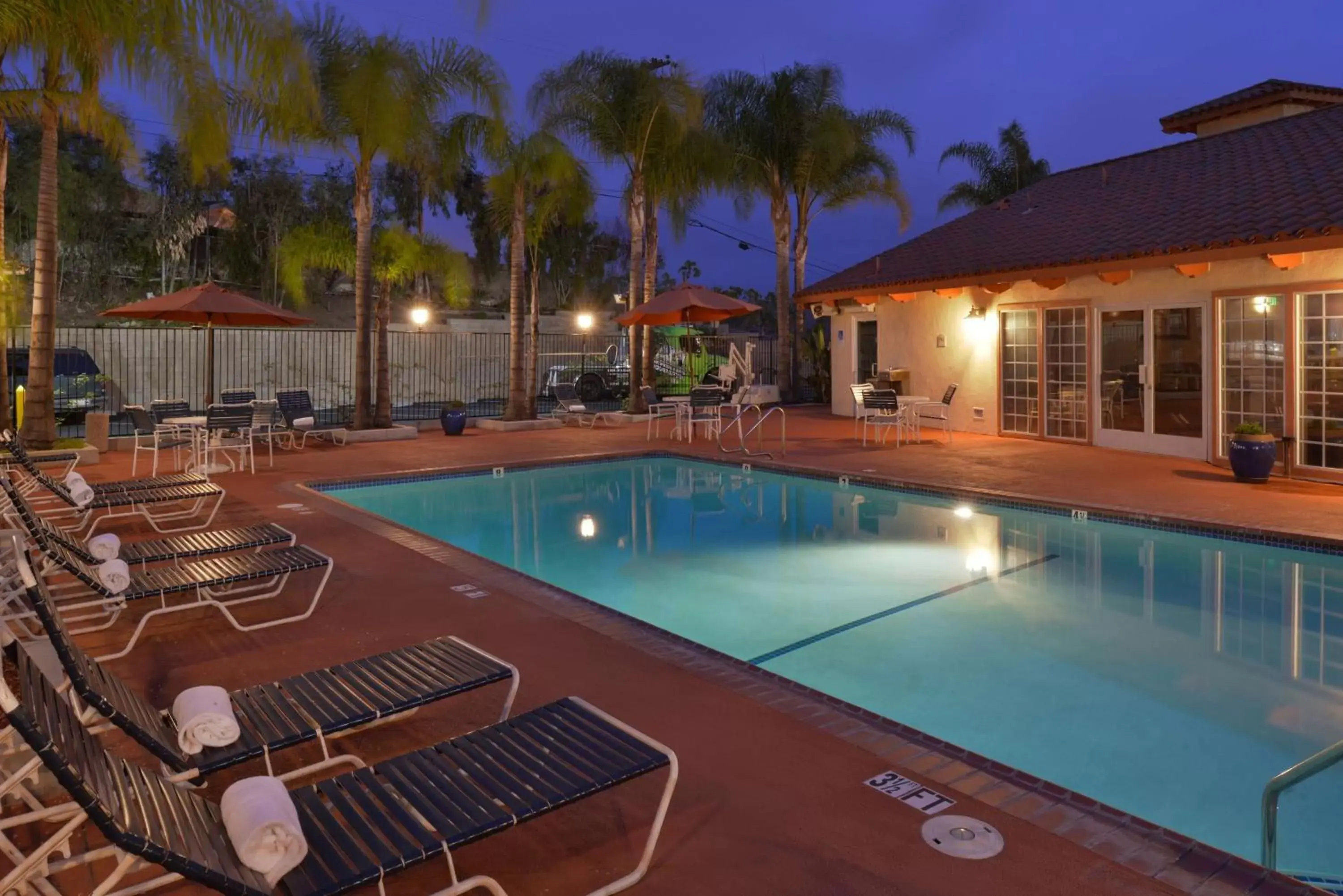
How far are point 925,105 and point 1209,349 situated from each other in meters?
174

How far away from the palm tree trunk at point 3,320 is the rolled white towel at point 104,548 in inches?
312

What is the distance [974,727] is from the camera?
4.69 metres

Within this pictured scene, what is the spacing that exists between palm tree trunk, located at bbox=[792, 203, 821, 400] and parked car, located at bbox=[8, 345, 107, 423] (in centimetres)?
1530

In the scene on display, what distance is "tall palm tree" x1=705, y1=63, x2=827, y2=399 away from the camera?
23.0 metres

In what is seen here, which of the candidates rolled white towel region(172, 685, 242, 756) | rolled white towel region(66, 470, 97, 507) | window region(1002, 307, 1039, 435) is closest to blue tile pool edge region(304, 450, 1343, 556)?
rolled white towel region(66, 470, 97, 507)

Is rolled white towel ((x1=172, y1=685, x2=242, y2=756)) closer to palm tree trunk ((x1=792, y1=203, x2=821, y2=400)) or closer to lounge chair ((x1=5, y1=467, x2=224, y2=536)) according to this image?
lounge chair ((x1=5, y1=467, x2=224, y2=536))

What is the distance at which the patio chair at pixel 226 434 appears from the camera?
1155 cm

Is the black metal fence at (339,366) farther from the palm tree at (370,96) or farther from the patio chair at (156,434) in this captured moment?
the patio chair at (156,434)

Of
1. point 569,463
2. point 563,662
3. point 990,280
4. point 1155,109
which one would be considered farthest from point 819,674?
point 1155,109

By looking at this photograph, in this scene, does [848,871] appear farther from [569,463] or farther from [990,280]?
[990,280]

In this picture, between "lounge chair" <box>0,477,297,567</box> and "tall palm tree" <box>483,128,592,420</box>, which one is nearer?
"lounge chair" <box>0,477,297,567</box>

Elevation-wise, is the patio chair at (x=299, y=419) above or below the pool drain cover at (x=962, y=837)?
above

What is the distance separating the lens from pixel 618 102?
18391 millimetres

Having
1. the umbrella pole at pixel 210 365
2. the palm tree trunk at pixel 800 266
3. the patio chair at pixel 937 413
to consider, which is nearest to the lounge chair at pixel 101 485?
the umbrella pole at pixel 210 365
